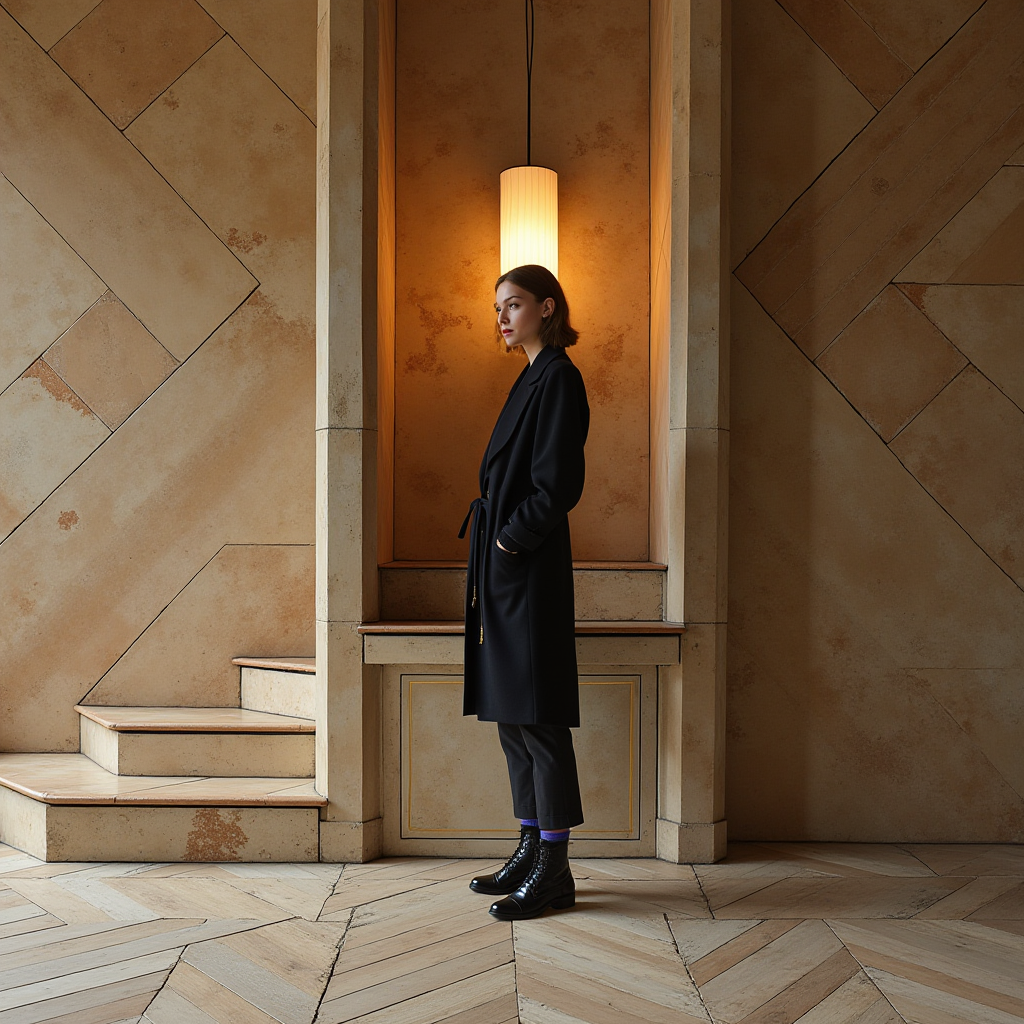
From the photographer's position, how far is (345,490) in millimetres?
2949

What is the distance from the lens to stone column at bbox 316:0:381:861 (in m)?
2.93

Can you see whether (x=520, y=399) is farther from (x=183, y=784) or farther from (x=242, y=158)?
(x=242, y=158)

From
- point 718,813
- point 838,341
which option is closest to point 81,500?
point 718,813

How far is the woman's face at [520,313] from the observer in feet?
8.49

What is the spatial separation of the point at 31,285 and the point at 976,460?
3.45m

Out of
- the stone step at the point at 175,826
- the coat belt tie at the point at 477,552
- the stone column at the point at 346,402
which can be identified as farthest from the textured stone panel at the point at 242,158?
the stone step at the point at 175,826

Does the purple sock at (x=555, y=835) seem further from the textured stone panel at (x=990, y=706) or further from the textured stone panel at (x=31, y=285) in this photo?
the textured stone panel at (x=31, y=285)

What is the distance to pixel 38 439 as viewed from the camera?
141 inches

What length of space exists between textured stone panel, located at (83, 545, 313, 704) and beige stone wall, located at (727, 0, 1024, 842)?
64.3 inches

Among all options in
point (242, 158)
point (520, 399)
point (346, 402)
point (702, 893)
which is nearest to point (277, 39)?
point (242, 158)

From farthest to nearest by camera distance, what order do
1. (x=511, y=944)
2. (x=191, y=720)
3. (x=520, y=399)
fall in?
(x=191, y=720), (x=520, y=399), (x=511, y=944)

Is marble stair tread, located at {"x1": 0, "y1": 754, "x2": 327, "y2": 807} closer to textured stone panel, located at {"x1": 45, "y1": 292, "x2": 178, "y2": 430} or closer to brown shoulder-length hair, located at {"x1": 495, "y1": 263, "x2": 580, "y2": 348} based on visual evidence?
textured stone panel, located at {"x1": 45, "y1": 292, "x2": 178, "y2": 430}

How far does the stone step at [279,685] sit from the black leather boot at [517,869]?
0.94m

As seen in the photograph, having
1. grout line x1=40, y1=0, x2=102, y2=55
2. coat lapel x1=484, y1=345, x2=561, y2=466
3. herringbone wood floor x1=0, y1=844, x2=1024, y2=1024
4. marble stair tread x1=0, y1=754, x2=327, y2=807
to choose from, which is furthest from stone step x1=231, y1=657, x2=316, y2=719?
grout line x1=40, y1=0, x2=102, y2=55
